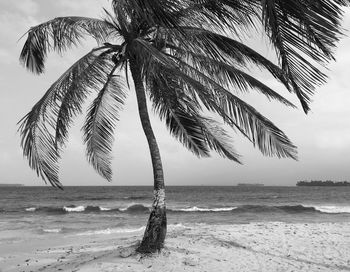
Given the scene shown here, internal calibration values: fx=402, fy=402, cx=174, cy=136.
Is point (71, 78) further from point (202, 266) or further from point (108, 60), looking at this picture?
point (202, 266)

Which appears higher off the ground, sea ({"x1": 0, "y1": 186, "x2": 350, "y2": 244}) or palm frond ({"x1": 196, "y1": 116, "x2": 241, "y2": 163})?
palm frond ({"x1": 196, "y1": 116, "x2": 241, "y2": 163})

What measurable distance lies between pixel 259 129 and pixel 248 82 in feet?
4.10

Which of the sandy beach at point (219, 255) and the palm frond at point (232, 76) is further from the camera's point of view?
the sandy beach at point (219, 255)

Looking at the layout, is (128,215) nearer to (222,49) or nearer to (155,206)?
(155,206)

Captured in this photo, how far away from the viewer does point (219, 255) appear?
8.70 m

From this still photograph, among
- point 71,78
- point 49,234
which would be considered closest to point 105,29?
point 71,78

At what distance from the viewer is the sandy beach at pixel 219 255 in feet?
25.8

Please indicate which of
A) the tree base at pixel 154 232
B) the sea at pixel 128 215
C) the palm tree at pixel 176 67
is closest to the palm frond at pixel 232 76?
the palm tree at pixel 176 67

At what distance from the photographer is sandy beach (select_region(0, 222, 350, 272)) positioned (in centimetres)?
786

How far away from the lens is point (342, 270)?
27.2 feet

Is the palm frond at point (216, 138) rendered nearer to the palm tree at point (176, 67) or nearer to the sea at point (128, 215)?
the palm tree at point (176, 67)

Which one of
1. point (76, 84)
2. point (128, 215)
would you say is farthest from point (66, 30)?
point (128, 215)

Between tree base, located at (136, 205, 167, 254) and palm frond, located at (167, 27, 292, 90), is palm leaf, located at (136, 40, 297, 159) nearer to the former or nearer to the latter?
palm frond, located at (167, 27, 292, 90)

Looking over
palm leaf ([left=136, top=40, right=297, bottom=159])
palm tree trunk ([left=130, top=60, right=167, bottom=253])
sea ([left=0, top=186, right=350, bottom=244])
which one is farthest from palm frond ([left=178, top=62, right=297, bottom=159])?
sea ([left=0, top=186, right=350, bottom=244])
